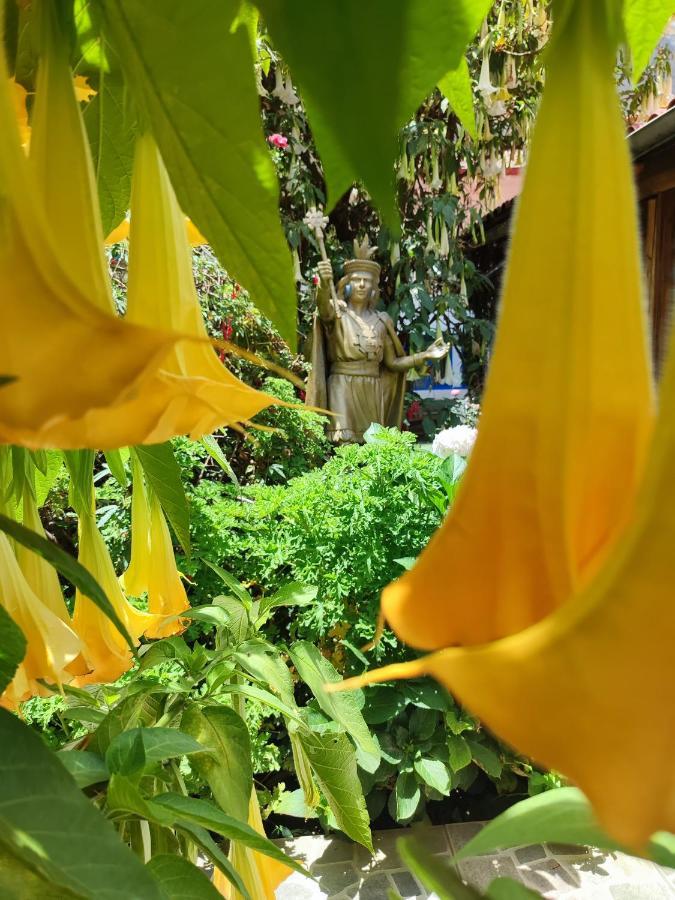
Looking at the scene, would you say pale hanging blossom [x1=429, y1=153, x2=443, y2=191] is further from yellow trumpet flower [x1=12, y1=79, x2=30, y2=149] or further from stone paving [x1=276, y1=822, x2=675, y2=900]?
yellow trumpet flower [x1=12, y1=79, x2=30, y2=149]

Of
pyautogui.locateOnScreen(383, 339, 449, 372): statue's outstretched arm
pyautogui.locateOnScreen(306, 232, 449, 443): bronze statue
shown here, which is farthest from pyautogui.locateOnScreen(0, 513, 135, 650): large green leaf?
pyautogui.locateOnScreen(383, 339, 449, 372): statue's outstretched arm

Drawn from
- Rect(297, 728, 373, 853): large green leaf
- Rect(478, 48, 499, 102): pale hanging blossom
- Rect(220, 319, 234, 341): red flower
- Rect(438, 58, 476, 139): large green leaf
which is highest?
Rect(478, 48, 499, 102): pale hanging blossom

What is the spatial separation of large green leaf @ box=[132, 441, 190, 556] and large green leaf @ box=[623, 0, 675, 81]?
204mm

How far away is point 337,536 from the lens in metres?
1.65

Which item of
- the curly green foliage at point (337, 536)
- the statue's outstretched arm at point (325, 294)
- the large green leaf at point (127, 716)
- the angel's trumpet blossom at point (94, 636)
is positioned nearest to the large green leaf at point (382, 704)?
the curly green foliage at point (337, 536)

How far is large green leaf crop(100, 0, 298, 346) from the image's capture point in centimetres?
15

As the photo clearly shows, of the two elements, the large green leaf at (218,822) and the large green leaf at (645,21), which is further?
the large green leaf at (218,822)

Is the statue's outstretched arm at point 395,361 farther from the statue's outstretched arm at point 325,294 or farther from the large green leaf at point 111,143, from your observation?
the large green leaf at point 111,143

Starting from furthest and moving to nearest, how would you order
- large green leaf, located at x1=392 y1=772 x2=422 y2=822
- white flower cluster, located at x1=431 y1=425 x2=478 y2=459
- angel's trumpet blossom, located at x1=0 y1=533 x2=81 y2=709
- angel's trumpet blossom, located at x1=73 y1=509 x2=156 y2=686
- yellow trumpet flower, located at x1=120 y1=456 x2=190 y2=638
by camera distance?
white flower cluster, located at x1=431 y1=425 x2=478 y2=459 < large green leaf, located at x1=392 y1=772 x2=422 y2=822 < yellow trumpet flower, located at x1=120 y1=456 x2=190 y2=638 < angel's trumpet blossom, located at x1=73 y1=509 x2=156 y2=686 < angel's trumpet blossom, located at x1=0 y1=533 x2=81 y2=709

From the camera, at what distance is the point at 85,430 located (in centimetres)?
11

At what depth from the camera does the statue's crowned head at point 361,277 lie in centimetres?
361

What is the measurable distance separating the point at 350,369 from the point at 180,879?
3359 mm

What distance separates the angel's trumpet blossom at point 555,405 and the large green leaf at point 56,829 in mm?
84

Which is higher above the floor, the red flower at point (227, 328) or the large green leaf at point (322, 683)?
the red flower at point (227, 328)
